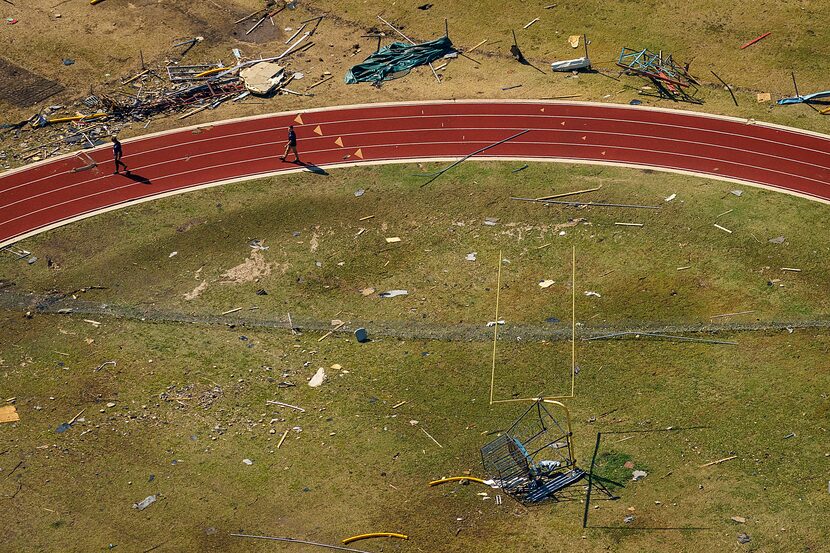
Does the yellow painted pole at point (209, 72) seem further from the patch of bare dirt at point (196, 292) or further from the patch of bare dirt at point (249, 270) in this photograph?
the patch of bare dirt at point (196, 292)

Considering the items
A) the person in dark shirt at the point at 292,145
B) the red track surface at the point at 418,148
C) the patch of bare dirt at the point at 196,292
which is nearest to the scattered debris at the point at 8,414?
the patch of bare dirt at the point at 196,292

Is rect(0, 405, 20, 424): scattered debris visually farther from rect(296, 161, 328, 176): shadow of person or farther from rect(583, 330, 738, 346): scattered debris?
rect(583, 330, 738, 346): scattered debris

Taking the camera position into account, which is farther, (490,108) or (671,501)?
(490,108)

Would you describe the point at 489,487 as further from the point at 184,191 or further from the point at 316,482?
the point at 184,191

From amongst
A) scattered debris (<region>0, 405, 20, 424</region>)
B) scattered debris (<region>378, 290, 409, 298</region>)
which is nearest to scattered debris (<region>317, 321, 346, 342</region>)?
scattered debris (<region>378, 290, 409, 298</region>)

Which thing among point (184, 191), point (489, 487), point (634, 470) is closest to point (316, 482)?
point (489, 487)

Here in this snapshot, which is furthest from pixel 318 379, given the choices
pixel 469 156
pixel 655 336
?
pixel 469 156
